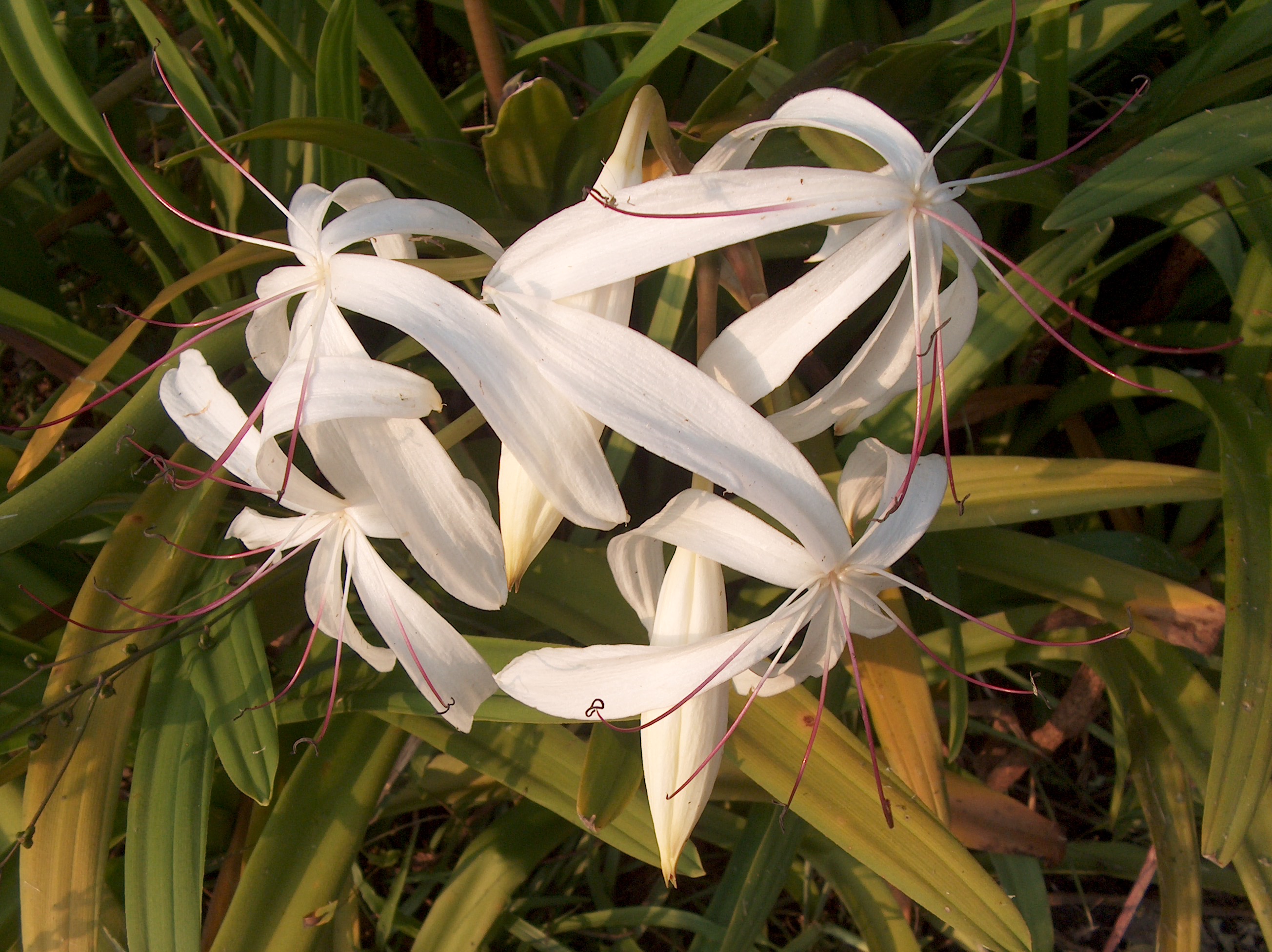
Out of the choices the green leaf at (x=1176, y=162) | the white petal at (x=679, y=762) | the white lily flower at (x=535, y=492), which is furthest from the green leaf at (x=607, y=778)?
the green leaf at (x=1176, y=162)

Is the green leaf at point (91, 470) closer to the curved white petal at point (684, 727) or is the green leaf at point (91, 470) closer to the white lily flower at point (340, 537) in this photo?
the white lily flower at point (340, 537)

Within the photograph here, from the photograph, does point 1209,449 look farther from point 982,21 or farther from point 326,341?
point 326,341

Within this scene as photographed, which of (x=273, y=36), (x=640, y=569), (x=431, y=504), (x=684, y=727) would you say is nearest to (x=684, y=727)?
(x=684, y=727)

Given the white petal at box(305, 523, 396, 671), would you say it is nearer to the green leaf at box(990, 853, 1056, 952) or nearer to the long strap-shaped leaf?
the long strap-shaped leaf

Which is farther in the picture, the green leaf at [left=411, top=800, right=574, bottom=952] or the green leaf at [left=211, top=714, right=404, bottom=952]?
the green leaf at [left=411, top=800, right=574, bottom=952]

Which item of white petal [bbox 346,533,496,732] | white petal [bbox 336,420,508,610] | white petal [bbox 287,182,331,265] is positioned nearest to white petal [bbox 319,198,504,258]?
white petal [bbox 287,182,331,265]

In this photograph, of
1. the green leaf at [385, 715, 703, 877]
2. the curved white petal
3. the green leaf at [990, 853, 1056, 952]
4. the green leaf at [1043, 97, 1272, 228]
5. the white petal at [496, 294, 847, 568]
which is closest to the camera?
the white petal at [496, 294, 847, 568]

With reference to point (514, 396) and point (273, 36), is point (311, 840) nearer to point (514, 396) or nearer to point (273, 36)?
point (514, 396)
